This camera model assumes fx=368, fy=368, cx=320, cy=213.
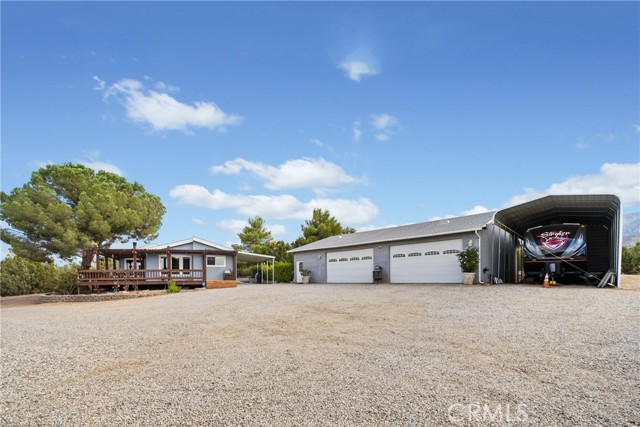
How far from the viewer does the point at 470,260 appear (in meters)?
14.9

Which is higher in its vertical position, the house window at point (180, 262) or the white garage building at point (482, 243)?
the white garage building at point (482, 243)

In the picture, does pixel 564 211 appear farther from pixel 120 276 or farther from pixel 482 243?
pixel 120 276

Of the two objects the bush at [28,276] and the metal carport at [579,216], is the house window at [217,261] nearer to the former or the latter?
the bush at [28,276]

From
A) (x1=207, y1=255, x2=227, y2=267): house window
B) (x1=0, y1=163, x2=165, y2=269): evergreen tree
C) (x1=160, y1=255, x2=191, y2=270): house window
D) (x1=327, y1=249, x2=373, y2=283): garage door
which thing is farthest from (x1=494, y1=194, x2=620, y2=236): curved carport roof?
(x1=0, y1=163, x2=165, y2=269): evergreen tree

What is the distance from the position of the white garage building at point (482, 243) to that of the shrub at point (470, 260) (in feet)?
1.26

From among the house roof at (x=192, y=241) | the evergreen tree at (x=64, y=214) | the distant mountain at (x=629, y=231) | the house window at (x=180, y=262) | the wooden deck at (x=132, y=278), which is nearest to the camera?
the distant mountain at (x=629, y=231)

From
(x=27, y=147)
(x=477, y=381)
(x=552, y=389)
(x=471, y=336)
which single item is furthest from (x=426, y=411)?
(x=27, y=147)

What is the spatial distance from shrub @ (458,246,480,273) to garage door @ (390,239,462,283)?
2.57 ft

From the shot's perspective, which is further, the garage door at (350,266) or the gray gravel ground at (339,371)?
the garage door at (350,266)

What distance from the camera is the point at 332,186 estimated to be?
24453 millimetres

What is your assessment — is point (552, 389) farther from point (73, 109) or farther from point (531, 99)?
point (73, 109)

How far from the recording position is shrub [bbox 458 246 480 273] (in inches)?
585

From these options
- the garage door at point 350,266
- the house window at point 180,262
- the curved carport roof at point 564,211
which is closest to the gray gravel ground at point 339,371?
the curved carport roof at point 564,211

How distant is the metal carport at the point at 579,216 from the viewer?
41.0ft
